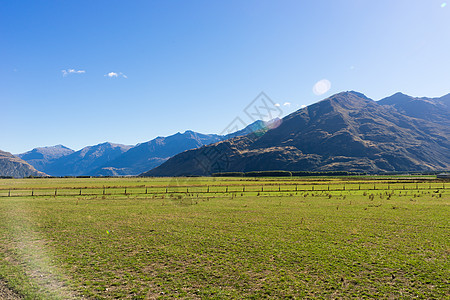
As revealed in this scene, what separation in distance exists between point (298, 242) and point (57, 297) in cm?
1508

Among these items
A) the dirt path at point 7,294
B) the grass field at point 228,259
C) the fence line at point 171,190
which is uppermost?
the dirt path at point 7,294

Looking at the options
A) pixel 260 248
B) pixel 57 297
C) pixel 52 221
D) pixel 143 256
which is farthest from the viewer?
pixel 52 221

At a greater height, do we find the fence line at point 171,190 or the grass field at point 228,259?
the grass field at point 228,259

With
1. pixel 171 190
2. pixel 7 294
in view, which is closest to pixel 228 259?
pixel 7 294

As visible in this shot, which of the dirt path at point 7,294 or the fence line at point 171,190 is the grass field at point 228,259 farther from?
the fence line at point 171,190

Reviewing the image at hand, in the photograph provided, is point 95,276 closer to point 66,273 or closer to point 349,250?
point 66,273

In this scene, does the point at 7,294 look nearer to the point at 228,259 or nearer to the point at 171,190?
the point at 228,259

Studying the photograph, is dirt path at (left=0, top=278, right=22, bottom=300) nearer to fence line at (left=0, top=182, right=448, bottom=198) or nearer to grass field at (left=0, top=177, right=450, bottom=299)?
grass field at (left=0, top=177, right=450, bottom=299)

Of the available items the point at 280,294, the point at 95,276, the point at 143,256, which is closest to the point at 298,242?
the point at 280,294

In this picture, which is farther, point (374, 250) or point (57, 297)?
point (374, 250)

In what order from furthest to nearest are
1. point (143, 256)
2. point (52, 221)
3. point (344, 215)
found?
point (344, 215) → point (52, 221) → point (143, 256)

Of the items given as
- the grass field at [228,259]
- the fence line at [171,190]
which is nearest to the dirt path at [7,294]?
the grass field at [228,259]

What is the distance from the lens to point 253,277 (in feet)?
43.8

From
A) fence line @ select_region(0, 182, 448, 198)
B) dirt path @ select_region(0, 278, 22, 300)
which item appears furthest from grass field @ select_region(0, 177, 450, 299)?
fence line @ select_region(0, 182, 448, 198)
